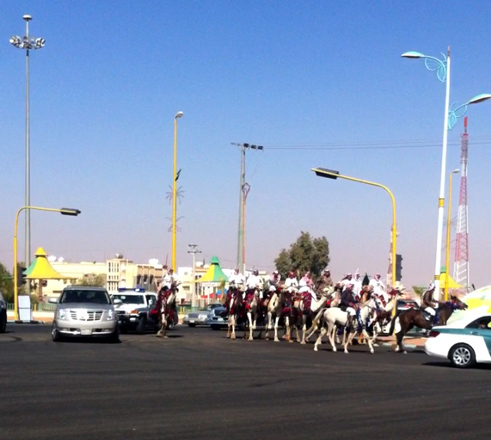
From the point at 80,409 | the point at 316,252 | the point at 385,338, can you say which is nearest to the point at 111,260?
the point at 316,252

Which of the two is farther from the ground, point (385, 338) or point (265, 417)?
point (265, 417)

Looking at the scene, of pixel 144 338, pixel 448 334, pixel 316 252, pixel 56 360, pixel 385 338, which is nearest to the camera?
pixel 56 360

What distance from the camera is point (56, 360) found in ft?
70.0

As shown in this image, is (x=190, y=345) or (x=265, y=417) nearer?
(x=265, y=417)

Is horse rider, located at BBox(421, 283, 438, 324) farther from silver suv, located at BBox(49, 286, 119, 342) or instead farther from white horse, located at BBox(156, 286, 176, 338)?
silver suv, located at BBox(49, 286, 119, 342)

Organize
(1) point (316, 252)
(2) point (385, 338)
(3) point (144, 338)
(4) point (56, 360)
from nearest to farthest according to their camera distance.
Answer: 1. (4) point (56, 360)
2. (3) point (144, 338)
3. (2) point (385, 338)
4. (1) point (316, 252)

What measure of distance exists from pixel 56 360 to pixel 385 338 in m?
19.7

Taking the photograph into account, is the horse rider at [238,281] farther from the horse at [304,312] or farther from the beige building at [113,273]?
the beige building at [113,273]

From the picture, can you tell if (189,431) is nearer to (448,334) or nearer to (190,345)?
A: (448,334)

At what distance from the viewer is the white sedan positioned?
2234cm

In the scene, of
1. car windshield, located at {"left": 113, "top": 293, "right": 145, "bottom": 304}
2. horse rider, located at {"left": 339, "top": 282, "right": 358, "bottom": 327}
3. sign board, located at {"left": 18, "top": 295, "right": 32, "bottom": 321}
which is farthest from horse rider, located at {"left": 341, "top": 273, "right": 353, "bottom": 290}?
sign board, located at {"left": 18, "top": 295, "right": 32, "bottom": 321}

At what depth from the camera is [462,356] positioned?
22.6 metres

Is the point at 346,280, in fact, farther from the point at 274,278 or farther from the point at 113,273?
the point at 113,273

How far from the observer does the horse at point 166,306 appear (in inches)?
1314
